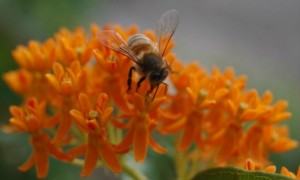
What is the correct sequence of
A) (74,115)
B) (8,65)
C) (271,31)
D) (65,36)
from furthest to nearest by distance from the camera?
(271,31), (8,65), (65,36), (74,115)

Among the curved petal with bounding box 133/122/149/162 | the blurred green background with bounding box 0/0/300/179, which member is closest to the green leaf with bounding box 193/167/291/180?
the curved petal with bounding box 133/122/149/162

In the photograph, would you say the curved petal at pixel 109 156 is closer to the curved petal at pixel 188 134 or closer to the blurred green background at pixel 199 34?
the curved petal at pixel 188 134

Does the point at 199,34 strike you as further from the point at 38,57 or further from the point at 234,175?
the point at 234,175

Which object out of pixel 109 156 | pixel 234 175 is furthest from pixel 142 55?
pixel 234 175

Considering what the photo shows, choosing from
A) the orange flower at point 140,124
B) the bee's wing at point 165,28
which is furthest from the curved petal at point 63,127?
the bee's wing at point 165,28

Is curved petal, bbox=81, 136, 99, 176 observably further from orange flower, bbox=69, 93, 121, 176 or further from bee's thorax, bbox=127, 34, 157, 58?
bee's thorax, bbox=127, 34, 157, 58

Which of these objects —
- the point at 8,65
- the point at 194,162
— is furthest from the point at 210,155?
the point at 8,65

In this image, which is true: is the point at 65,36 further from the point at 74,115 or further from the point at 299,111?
the point at 299,111
